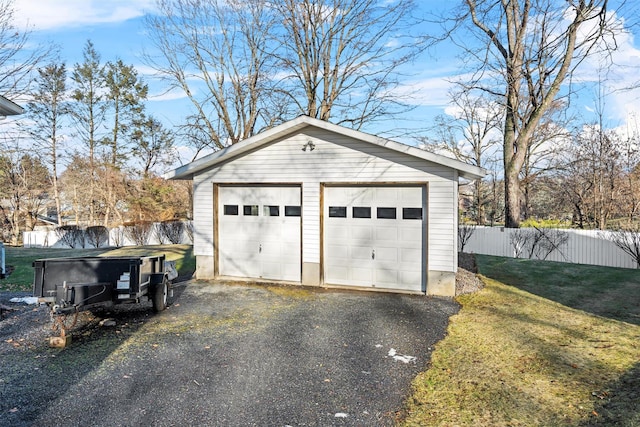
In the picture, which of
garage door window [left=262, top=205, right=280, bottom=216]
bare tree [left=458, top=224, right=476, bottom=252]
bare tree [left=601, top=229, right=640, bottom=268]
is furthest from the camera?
bare tree [left=458, top=224, right=476, bottom=252]

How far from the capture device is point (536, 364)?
15.7 feet

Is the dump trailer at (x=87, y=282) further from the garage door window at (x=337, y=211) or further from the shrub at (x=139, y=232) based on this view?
the shrub at (x=139, y=232)

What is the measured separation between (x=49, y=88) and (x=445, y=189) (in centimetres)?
2875

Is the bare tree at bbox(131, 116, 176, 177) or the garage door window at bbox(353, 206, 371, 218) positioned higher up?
the bare tree at bbox(131, 116, 176, 177)

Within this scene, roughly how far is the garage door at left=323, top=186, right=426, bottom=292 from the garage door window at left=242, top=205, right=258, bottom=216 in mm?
1916

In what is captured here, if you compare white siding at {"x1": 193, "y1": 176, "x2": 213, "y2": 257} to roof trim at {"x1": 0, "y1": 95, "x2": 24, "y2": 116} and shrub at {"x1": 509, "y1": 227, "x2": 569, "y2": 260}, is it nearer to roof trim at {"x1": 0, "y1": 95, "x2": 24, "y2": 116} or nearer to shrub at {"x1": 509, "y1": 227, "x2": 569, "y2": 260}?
roof trim at {"x1": 0, "y1": 95, "x2": 24, "y2": 116}

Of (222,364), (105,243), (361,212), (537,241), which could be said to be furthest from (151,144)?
(222,364)

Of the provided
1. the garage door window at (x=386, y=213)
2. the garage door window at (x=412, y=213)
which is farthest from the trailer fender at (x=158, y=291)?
the garage door window at (x=412, y=213)

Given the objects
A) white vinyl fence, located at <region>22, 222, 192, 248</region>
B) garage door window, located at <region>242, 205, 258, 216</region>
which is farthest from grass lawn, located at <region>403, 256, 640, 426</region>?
white vinyl fence, located at <region>22, 222, 192, 248</region>

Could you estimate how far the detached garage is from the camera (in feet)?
27.7

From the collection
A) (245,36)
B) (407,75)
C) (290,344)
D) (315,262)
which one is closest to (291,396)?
(290,344)

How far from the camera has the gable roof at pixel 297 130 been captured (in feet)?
26.7

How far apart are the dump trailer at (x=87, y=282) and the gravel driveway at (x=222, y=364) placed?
60 centimetres

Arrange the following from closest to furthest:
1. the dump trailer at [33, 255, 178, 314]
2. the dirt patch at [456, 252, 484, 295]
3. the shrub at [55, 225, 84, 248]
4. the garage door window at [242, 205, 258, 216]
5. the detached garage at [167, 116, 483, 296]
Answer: the dump trailer at [33, 255, 178, 314] → the detached garage at [167, 116, 483, 296] → the dirt patch at [456, 252, 484, 295] → the garage door window at [242, 205, 258, 216] → the shrub at [55, 225, 84, 248]
